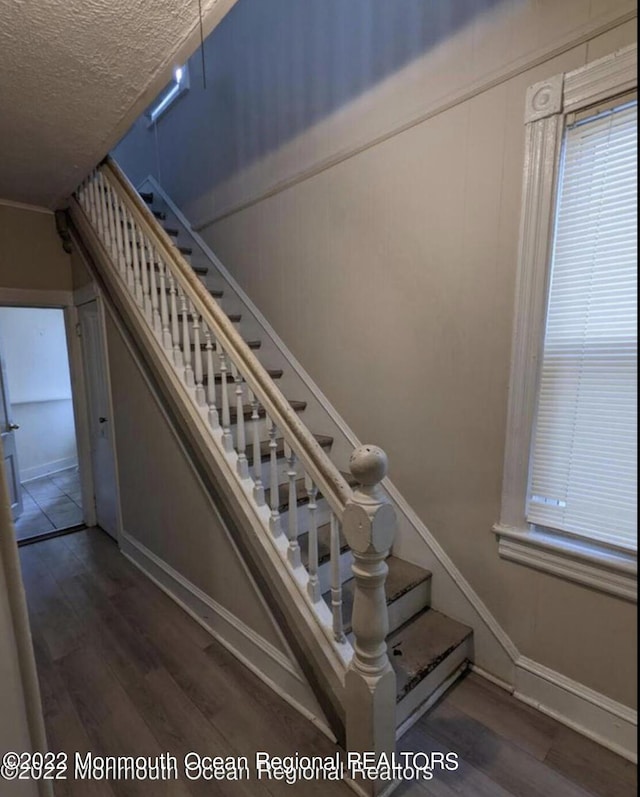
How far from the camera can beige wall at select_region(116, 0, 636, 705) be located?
1.46 metres

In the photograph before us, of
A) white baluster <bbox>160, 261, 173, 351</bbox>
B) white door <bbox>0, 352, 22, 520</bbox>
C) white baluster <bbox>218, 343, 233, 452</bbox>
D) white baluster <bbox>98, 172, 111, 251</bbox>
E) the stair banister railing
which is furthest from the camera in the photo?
white door <bbox>0, 352, 22, 520</bbox>

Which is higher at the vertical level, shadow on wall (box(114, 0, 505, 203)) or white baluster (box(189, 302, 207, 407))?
shadow on wall (box(114, 0, 505, 203))

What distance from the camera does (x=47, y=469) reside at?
5.52m

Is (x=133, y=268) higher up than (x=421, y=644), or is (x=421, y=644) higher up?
(x=133, y=268)

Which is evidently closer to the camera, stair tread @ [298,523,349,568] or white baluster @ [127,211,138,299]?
stair tread @ [298,523,349,568]

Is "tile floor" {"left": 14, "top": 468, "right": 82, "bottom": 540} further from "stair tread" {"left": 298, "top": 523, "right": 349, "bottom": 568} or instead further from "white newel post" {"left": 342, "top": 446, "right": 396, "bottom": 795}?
"white newel post" {"left": 342, "top": 446, "right": 396, "bottom": 795}

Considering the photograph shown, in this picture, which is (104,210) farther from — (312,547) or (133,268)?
(312,547)

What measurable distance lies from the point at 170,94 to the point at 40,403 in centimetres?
426

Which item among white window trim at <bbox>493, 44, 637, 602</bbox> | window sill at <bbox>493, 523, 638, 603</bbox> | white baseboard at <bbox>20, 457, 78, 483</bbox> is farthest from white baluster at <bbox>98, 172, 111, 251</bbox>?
white baseboard at <bbox>20, 457, 78, 483</bbox>

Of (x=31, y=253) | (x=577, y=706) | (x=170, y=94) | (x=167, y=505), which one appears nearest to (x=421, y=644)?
(x=577, y=706)

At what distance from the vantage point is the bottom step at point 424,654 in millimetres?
1546

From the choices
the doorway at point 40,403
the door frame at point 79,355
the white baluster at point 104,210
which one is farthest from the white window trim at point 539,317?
the doorway at point 40,403

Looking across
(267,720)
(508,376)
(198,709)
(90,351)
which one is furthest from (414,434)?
(90,351)

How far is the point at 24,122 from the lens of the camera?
6.15ft
